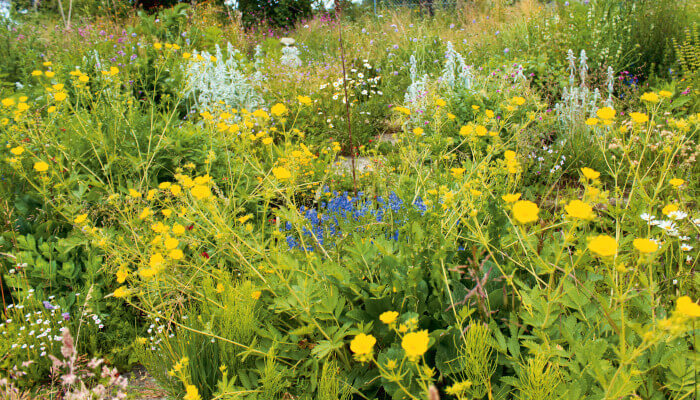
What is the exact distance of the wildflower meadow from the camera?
1232 millimetres

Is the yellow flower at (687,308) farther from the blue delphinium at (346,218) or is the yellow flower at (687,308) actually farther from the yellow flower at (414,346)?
the blue delphinium at (346,218)

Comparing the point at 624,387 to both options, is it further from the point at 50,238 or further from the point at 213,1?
the point at 213,1

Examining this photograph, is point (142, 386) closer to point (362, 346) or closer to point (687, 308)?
point (362, 346)

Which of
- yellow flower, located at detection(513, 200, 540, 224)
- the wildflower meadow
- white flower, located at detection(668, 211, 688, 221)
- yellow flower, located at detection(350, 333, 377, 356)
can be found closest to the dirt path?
the wildflower meadow

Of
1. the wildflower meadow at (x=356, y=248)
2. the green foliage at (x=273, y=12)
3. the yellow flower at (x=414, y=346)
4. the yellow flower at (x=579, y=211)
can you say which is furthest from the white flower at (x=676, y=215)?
the green foliage at (x=273, y=12)

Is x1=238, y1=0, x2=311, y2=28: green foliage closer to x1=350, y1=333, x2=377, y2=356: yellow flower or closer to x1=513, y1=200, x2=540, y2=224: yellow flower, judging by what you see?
x1=513, y1=200, x2=540, y2=224: yellow flower

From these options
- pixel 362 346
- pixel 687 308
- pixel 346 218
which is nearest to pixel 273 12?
pixel 346 218

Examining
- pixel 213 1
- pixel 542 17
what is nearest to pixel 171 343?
pixel 542 17

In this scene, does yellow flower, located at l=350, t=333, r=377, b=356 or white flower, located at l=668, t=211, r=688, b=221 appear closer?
yellow flower, located at l=350, t=333, r=377, b=356

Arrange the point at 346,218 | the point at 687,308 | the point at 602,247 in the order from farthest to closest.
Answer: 1. the point at 346,218
2. the point at 602,247
3. the point at 687,308

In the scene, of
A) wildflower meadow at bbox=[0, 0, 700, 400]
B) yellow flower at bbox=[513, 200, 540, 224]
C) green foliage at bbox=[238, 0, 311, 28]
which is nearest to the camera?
yellow flower at bbox=[513, 200, 540, 224]

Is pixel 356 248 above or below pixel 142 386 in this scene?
above

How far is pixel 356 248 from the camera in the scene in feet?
4.91

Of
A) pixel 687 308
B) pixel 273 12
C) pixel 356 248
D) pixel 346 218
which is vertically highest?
pixel 273 12
